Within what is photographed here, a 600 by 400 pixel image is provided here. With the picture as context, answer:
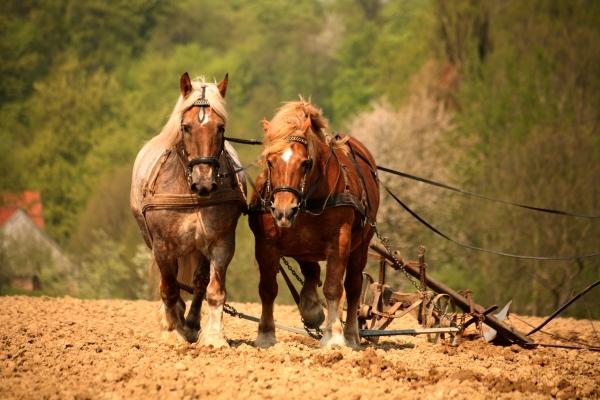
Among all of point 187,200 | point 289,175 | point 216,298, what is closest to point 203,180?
point 187,200

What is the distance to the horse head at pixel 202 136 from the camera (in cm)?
997

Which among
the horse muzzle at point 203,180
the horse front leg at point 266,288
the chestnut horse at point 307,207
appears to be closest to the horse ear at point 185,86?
the chestnut horse at point 307,207

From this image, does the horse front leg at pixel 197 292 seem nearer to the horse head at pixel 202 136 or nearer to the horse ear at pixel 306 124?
the horse head at pixel 202 136

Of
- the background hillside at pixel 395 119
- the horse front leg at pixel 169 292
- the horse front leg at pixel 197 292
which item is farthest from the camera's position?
the background hillside at pixel 395 119

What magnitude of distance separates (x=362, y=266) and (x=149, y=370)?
324 cm

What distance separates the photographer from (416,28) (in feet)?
202

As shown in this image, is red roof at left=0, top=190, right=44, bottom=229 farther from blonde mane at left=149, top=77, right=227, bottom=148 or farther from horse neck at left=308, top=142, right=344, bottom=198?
horse neck at left=308, top=142, right=344, bottom=198

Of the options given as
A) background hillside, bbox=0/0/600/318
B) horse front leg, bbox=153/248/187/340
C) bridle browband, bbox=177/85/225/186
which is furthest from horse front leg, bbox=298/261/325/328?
background hillside, bbox=0/0/600/318

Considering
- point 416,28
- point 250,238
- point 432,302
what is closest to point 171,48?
point 416,28

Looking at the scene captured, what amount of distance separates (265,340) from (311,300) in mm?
1035

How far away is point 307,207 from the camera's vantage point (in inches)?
408

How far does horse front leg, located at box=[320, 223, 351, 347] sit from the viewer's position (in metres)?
10.5

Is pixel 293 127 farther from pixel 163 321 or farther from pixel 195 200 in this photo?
pixel 163 321

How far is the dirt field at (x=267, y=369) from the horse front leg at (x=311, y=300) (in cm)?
26
